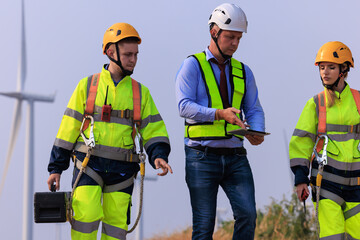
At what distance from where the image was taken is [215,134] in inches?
282

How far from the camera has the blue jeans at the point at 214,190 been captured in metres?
7.11

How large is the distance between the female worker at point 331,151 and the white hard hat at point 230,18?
3.80 feet

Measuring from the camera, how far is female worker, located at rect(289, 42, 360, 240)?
24.8 ft

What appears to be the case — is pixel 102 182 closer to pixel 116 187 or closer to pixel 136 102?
pixel 116 187

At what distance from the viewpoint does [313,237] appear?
14.4 m

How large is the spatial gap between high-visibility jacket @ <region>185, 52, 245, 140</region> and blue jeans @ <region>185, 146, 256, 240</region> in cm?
20

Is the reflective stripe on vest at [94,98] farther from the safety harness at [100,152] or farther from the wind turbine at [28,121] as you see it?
the wind turbine at [28,121]

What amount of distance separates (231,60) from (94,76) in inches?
60.4

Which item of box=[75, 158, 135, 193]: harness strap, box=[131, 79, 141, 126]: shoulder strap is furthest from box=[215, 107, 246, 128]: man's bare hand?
box=[75, 158, 135, 193]: harness strap

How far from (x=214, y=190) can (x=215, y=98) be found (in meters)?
Answer: 0.99

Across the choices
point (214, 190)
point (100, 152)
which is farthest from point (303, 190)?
point (100, 152)

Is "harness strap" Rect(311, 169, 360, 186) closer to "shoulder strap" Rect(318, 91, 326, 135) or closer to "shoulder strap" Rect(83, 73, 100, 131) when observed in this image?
"shoulder strap" Rect(318, 91, 326, 135)

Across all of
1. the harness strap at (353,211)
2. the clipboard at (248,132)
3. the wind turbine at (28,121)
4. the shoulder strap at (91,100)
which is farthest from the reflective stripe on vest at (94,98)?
the wind turbine at (28,121)

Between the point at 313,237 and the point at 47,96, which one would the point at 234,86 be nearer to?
the point at 313,237
